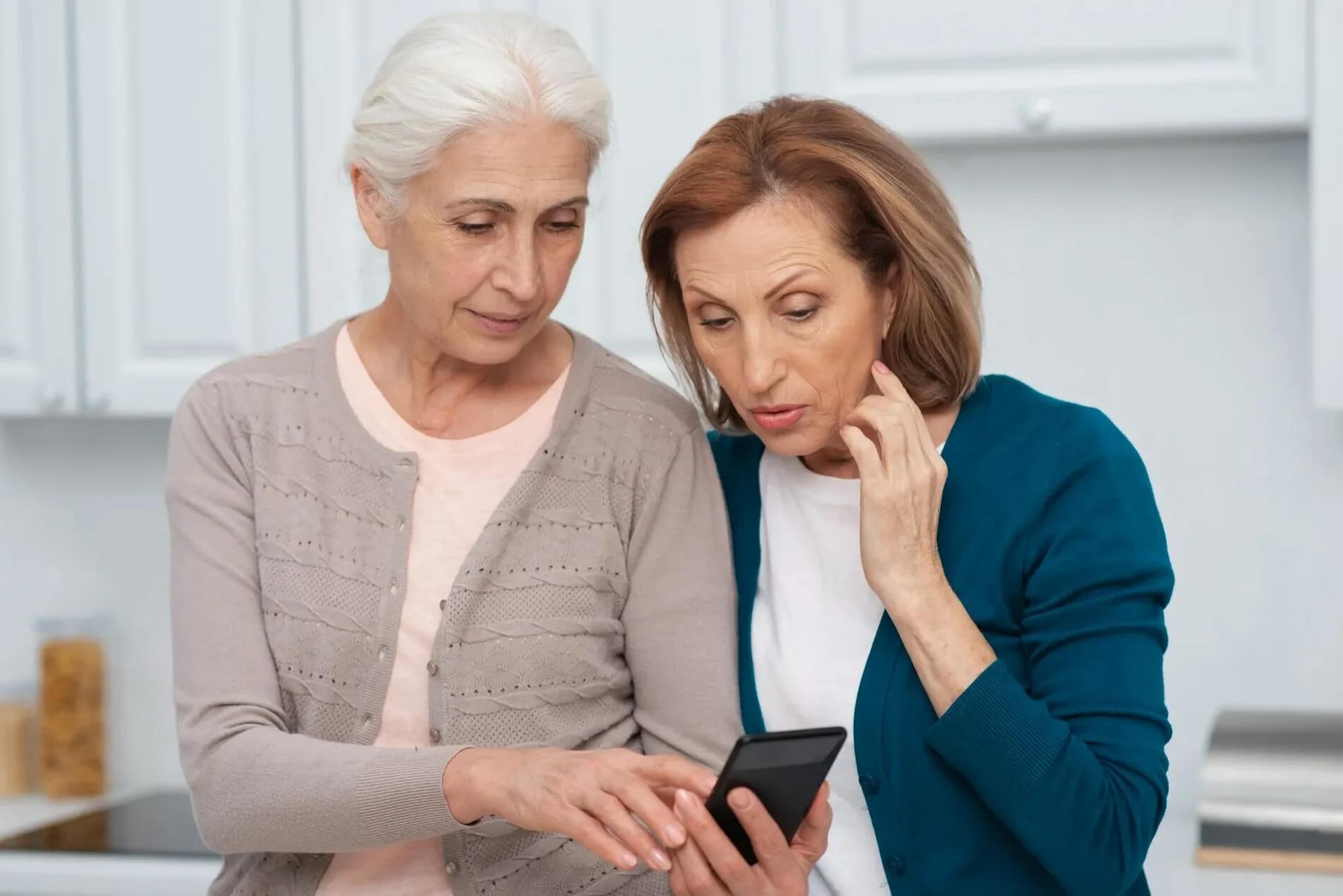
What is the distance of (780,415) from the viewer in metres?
1.47

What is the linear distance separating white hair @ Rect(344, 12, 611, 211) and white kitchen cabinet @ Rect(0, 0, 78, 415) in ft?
3.99

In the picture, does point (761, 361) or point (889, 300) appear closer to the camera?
point (761, 361)

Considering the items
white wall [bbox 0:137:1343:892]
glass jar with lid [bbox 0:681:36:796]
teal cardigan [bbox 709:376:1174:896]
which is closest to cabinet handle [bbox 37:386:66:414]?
glass jar with lid [bbox 0:681:36:796]

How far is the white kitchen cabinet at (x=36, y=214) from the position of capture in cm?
247

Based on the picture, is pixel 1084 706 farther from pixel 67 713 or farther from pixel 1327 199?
pixel 67 713

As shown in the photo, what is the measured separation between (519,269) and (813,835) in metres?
0.57

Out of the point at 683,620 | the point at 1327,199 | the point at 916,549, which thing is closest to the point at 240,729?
the point at 683,620

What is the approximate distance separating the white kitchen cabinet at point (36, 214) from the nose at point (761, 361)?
1.49 metres

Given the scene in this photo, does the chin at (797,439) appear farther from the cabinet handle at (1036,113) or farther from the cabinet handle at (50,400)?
the cabinet handle at (50,400)

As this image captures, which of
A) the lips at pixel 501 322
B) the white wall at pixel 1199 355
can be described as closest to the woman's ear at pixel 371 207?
the lips at pixel 501 322

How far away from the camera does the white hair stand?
139cm

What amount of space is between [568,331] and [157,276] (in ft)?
3.61

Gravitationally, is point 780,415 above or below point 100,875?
above

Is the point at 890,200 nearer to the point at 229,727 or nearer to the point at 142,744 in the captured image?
the point at 229,727
